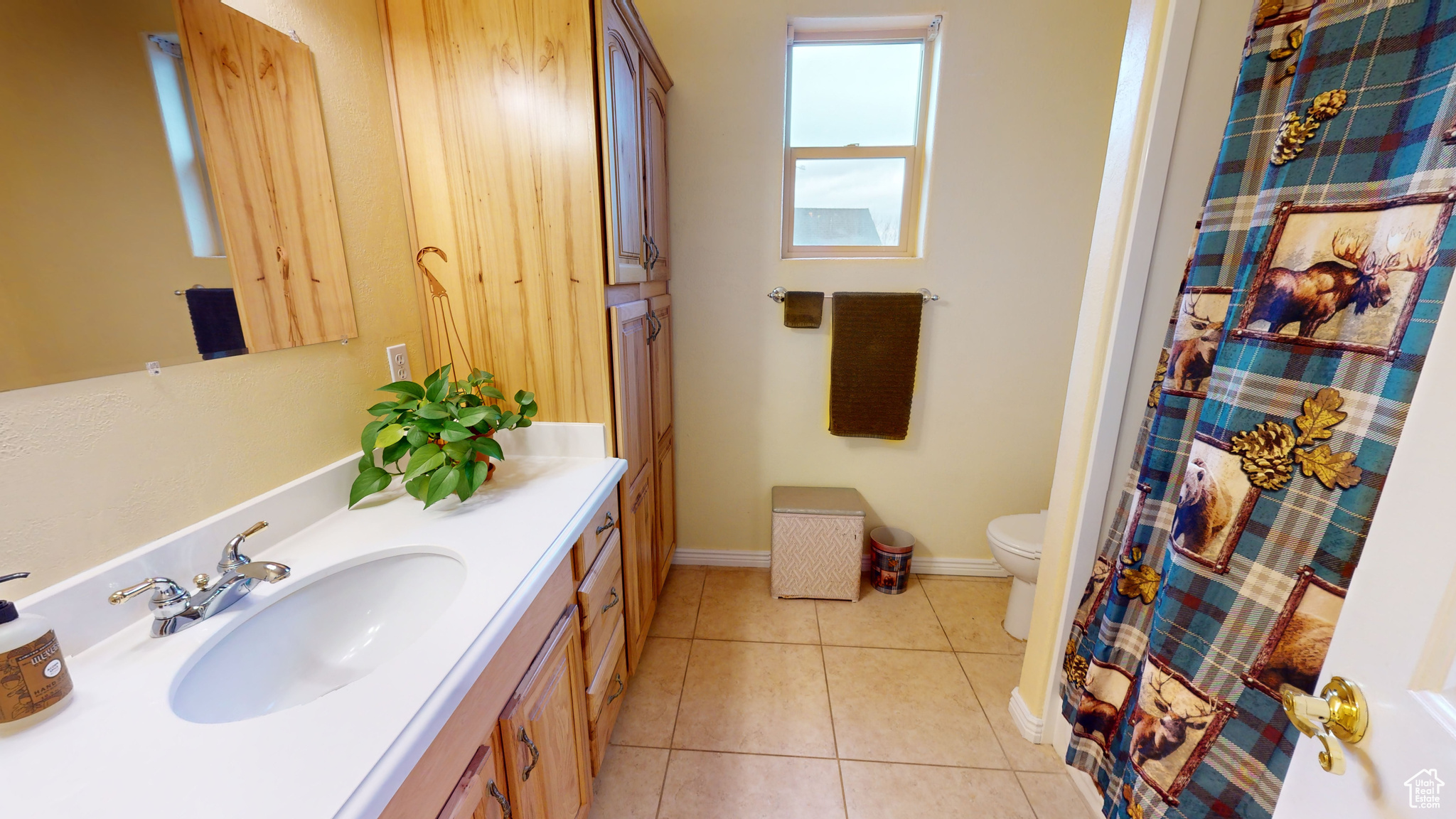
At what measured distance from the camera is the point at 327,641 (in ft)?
2.72

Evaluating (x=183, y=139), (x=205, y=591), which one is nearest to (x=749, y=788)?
(x=205, y=591)

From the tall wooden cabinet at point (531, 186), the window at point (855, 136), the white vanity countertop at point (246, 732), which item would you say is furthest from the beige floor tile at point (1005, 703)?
the window at point (855, 136)

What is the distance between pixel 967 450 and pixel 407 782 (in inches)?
82.5

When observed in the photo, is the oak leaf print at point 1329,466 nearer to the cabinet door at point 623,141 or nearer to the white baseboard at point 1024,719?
the white baseboard at point 1024,719

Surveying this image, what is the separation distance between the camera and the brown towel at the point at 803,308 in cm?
192

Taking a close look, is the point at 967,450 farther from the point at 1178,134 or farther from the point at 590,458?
the point at 590,458

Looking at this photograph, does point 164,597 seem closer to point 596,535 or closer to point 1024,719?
point 596,535

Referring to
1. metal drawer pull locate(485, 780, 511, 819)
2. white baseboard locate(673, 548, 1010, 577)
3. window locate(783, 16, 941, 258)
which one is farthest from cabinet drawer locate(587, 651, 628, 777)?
window locate(783, 16, 941, 258)

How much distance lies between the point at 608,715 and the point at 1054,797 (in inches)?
46.9

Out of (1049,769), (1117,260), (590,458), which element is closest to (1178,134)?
(1117,260)

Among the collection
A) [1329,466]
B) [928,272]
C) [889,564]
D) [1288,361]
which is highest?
[928,272]

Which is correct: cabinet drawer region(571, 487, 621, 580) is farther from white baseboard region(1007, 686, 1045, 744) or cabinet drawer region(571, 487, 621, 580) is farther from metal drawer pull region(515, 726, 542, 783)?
white baseboard region(1007, 686, 1045, 744)

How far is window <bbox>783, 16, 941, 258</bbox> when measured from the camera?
1.86 m

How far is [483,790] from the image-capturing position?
0.72 m
